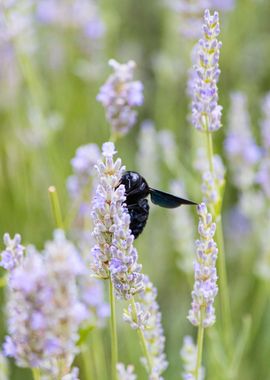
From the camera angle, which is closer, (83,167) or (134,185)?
(134,185)

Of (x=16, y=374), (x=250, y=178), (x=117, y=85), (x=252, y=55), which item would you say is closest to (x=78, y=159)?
(x=117, y=85)

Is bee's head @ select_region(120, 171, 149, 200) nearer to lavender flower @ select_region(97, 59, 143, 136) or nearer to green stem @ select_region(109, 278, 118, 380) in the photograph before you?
green stem @ select_region(109, 278, 118, 380)

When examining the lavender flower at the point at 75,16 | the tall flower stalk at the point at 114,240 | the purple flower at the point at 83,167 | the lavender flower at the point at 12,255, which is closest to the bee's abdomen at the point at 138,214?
the tall flower stalk at the point at 114,240

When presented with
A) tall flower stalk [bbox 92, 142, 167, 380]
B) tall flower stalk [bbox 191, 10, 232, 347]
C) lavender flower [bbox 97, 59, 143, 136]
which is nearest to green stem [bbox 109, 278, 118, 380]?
tall flower stalk [bbox 92, 142, 167, 380]

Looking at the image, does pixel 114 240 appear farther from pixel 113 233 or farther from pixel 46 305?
pixel 46 305

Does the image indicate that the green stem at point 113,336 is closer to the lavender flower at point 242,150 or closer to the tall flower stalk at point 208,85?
the tall flower stalk at point 208,85

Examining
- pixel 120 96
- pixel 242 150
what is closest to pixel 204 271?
pixel 120 96
